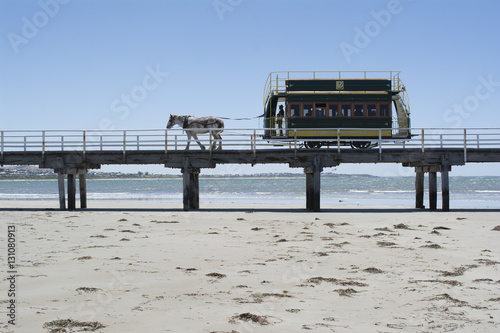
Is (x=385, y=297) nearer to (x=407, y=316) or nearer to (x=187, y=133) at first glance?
(x=407, y=316)

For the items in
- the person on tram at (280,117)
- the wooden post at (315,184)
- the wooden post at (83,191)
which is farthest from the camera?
the wooden post at (83,191)

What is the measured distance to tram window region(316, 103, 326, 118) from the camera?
24.1 metres

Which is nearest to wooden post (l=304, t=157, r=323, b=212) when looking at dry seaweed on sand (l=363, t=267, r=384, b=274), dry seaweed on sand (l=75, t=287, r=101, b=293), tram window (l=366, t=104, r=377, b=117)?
tram window (l=366, t=104, r=377, b=117)

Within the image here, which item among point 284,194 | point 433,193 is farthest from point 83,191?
point 284,194

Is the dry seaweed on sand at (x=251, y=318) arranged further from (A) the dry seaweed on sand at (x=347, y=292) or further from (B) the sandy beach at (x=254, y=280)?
(A) the dry seaweed on sand at (x=347, y=292)

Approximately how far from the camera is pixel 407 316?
20.2ft

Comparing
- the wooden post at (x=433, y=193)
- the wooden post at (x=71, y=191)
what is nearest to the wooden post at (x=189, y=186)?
the wooden post at (x=71, y=191)

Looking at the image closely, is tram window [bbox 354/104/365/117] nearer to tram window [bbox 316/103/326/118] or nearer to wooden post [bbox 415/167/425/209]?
tram window [bbox 316/103/326/118]

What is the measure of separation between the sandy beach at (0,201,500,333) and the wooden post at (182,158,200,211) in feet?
25.4

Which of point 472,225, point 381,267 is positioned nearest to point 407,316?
point 381,267

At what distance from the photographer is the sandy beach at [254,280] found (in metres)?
5.89

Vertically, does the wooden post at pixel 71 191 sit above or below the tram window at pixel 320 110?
below

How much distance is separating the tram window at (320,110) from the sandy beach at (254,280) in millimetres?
10353

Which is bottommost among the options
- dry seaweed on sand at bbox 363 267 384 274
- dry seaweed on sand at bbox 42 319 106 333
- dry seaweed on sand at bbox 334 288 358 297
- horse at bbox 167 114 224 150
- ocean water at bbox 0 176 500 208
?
ocean water at bbox 0 176 500 208
